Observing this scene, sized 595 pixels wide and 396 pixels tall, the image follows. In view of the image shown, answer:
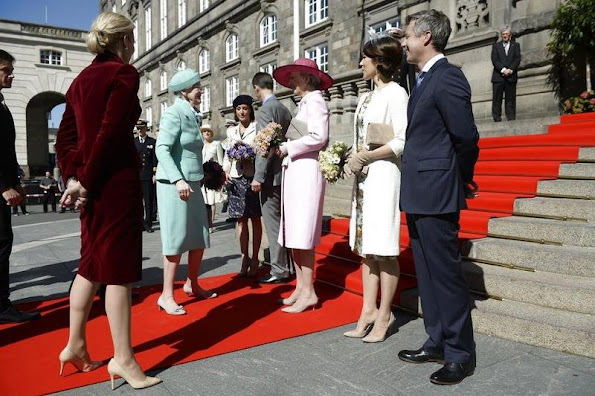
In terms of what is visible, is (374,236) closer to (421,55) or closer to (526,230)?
(421,55)

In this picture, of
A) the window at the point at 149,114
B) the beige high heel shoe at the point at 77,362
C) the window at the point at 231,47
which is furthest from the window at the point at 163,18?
the beige high heel shoe at the point at 77,362

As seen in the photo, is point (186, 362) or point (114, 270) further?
point (186, 362)

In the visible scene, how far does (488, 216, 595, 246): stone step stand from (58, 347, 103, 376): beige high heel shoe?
368 cm

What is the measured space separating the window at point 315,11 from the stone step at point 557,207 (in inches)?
513

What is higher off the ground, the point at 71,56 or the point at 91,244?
the point at 71,56

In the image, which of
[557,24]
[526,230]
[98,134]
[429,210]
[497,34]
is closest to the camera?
[98,134]

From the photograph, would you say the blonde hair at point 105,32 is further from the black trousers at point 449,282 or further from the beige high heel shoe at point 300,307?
the beige high heel shoe at point 300,307

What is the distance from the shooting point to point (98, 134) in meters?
2.58

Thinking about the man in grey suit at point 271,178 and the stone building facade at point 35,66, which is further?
the stone building facade at point 35,66

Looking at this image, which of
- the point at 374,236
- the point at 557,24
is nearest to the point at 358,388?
the point at 374,236

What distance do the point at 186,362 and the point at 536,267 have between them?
2.94m

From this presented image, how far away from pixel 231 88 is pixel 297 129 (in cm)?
1931

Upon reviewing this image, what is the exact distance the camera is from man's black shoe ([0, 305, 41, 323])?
4059 mm

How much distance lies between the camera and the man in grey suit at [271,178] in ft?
15.7
